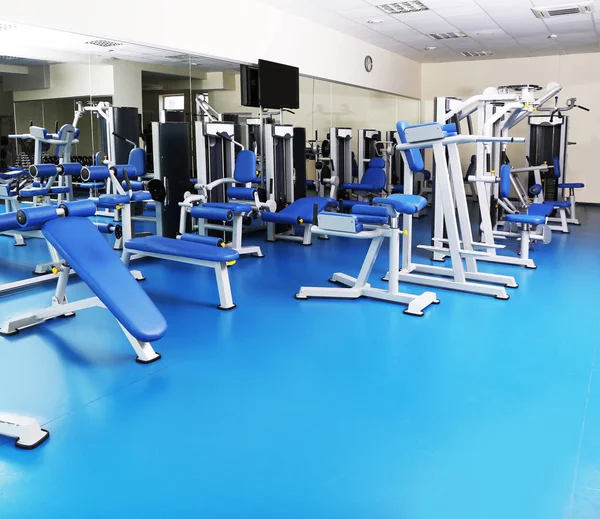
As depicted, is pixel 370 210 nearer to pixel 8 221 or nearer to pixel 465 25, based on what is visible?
pixel 8 221

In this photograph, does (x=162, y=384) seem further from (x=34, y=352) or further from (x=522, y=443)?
(x=522, y=443)

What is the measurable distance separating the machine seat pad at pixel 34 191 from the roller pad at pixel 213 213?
4.16 ft

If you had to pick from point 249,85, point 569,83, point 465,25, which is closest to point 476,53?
point 569,83

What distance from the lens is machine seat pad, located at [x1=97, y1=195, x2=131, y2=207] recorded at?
4.80 m

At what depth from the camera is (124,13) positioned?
513cm

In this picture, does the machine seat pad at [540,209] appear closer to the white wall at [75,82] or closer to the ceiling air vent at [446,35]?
the ceiling air vent at [446,35]

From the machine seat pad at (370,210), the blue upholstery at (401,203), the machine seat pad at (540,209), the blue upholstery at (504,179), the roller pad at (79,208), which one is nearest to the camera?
the roller pad at (79,208)

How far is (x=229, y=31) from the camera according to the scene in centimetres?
632

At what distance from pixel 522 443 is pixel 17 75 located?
4293 millimetres

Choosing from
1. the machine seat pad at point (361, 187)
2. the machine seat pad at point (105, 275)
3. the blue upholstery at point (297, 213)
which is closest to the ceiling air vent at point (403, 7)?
the machine seat pad at point (361, 187)

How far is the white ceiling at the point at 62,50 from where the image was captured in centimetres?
438

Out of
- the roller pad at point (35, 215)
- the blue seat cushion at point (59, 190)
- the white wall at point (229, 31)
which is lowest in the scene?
the roller pad at point (35, 215)

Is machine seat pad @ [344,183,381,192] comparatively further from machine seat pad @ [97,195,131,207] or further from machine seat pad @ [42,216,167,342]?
machine seat pad @ [42,216,167,342]

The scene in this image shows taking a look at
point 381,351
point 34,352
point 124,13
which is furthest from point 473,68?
point 34,352
